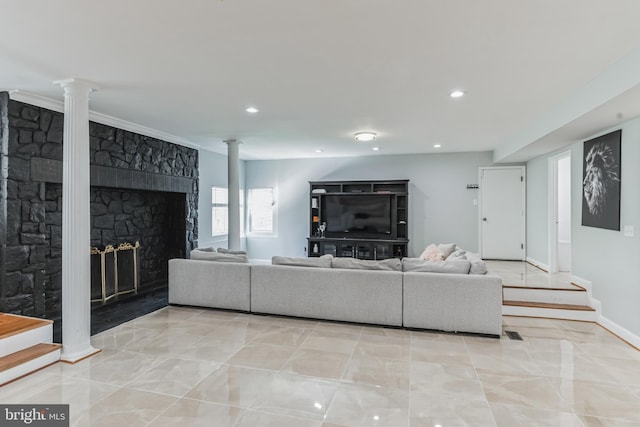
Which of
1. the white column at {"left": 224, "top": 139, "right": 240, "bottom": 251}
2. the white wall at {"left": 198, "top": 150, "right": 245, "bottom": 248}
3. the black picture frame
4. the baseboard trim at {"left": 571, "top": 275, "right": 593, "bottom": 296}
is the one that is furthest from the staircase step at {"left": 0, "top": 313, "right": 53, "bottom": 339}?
the baseboard trim at {"left": 571, "top": 275, "right": 593, "bottom": 296}

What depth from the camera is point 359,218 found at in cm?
775

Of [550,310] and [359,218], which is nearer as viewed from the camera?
[550,310]

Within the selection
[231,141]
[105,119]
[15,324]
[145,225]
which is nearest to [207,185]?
[231,141]

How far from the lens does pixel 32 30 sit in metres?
2.38

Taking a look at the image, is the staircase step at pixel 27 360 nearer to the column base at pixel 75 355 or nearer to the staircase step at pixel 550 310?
the column base at pixel 75 355

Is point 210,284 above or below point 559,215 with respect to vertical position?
below

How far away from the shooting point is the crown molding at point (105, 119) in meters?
3.68

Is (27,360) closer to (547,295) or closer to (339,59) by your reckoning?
(339,59)

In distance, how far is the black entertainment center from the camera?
24.6ft

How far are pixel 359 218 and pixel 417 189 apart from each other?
1.40m

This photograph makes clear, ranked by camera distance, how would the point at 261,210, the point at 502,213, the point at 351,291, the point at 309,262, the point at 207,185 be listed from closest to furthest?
1. the point at 351,291
2. the point at 309,262
3. the point at 207,185
4. the point at 502,213
5. the point at 261,210

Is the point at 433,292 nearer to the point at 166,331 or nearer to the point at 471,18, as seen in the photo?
the point at 471,18

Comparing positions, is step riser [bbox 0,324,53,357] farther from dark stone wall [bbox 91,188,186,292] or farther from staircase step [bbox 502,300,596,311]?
staircase step [bbox 502,300,596,311]

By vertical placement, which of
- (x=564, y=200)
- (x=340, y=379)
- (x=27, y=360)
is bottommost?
(x=340, y=379)
